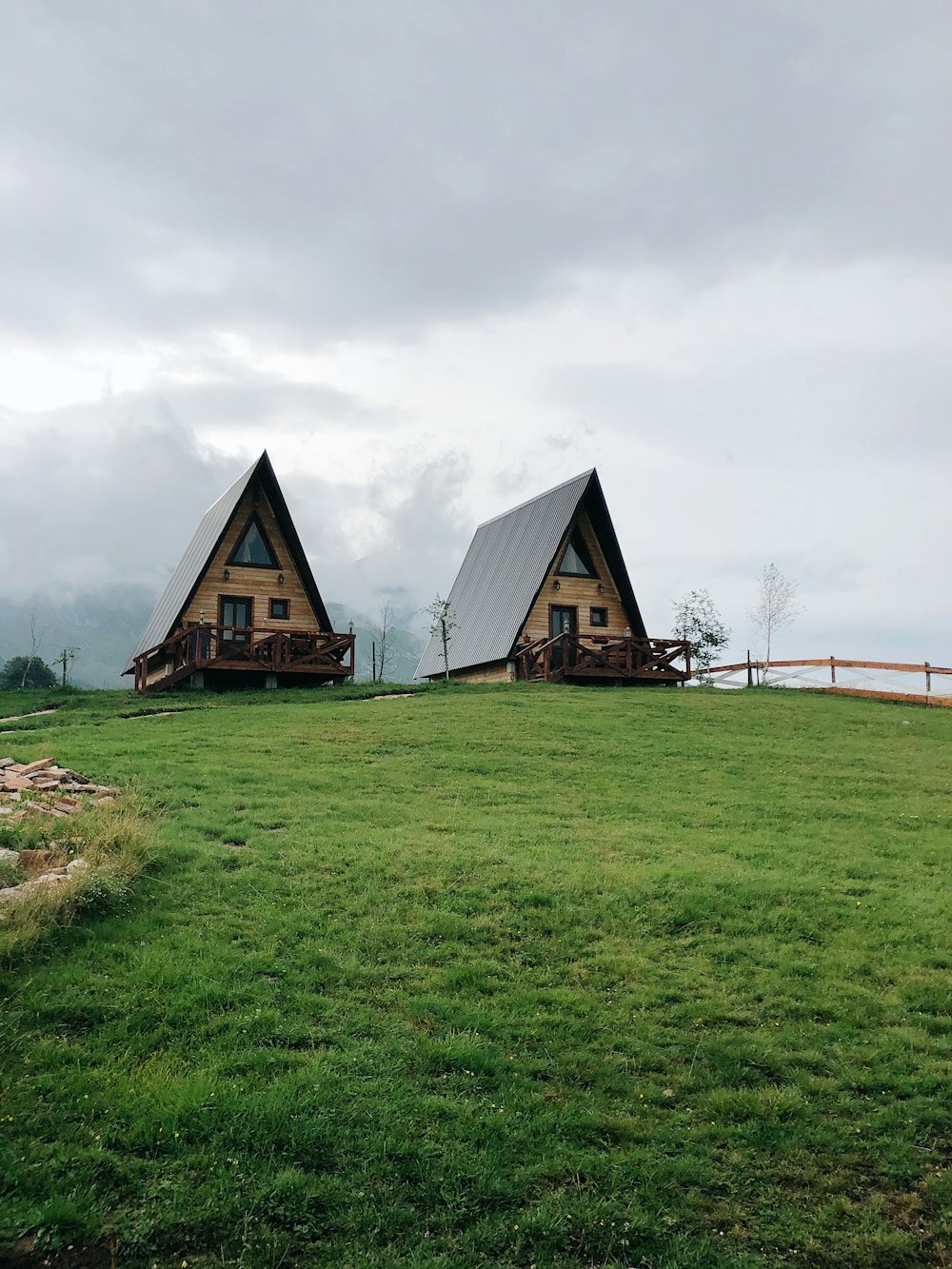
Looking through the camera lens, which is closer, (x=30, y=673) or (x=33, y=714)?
(x=33, y=714)

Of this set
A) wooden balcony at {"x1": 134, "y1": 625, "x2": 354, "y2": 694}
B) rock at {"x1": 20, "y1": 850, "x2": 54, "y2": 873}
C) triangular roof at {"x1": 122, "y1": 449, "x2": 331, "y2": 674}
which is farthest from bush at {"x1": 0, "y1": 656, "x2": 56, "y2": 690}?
rock at {"x1": 20, "y1": 850, "x2": 54, "y2": 873}

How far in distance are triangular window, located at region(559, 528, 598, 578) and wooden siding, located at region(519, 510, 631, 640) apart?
157 millimetres

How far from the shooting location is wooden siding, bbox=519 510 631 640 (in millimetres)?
35531

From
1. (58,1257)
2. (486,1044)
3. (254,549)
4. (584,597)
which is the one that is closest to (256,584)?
(254,549)

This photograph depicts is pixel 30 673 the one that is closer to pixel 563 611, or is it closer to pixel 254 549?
pixel 254 549

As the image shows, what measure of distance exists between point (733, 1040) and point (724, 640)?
33.4 m

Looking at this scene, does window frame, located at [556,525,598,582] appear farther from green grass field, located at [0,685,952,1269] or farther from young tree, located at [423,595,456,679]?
green grass field, located at [0,685,952,1269]

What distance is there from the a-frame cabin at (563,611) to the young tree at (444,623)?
631 mm

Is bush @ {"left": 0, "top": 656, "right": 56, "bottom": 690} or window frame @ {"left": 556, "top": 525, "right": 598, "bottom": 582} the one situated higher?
window frame @ {"left": 556, "top": 525, "right": 598, "bottom": 582}

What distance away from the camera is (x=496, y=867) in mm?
12109

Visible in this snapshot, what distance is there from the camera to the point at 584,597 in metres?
36.6

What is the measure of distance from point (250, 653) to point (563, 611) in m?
11.6

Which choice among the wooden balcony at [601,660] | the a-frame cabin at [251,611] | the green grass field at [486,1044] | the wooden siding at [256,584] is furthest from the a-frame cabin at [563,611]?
the green grass field at [486,1044]

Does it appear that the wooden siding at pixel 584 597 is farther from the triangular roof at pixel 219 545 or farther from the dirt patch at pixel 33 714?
the dirt patch at pixel 33 714
